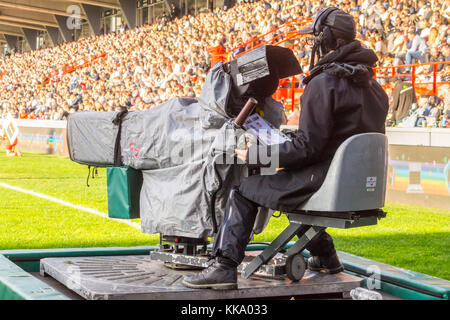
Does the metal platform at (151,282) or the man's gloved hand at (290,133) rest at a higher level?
the man's gloved hand at (290,133)

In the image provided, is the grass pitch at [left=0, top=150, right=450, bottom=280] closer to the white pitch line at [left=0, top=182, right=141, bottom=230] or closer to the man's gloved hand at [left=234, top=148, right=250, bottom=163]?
the white pitch line at [left=0, top=182, right=141, bottom=230]

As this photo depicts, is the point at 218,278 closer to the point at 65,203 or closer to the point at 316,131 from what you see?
the point at 316,131

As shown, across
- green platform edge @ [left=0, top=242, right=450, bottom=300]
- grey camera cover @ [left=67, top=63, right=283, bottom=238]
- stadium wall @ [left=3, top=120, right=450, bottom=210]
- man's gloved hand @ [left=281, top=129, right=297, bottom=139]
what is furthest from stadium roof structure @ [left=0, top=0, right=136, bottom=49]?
man's gloved hand @ [left=281, top=129, right=297, bottom=139]

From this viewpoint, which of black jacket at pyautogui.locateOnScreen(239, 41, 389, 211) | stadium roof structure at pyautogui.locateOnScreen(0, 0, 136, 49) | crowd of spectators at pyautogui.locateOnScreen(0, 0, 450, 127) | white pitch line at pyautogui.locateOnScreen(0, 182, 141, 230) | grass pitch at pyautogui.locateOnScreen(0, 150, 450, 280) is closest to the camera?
black jacket at pyautogui.locateOnScreen(239, 41, 389, 211)

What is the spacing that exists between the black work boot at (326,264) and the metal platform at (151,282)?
8 cm

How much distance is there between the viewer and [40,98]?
37.5 meters

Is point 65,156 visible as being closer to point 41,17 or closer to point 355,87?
point 355,87

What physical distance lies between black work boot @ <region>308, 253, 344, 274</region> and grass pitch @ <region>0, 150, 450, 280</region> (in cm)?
212

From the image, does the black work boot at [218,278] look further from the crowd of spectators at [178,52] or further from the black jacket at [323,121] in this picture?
the crowd of spectators at [178,52]

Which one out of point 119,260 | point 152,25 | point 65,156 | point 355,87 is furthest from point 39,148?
point 355,87

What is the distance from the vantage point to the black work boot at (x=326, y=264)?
4.64 meters

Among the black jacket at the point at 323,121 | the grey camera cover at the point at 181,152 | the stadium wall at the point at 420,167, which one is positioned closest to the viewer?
the black jacket at the point at 323,121

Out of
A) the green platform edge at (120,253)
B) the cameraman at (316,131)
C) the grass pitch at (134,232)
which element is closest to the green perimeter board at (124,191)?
the green platform edge at (120,253)

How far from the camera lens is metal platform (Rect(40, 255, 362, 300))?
3.91 m
